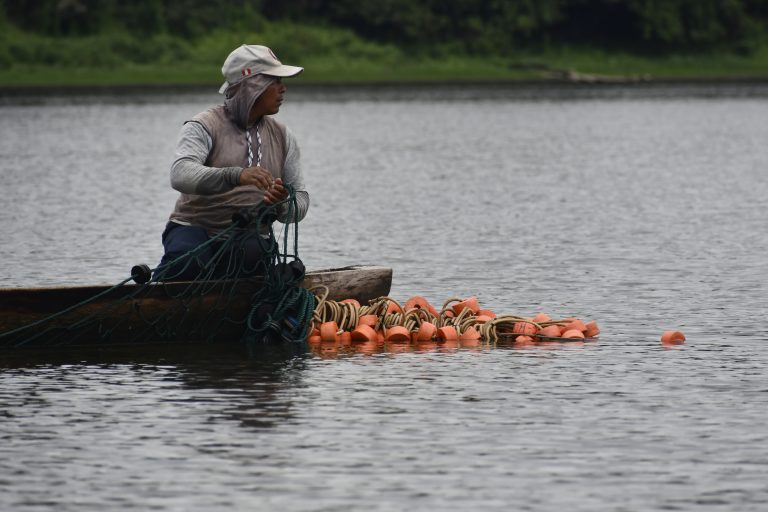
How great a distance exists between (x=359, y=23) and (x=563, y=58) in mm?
10199

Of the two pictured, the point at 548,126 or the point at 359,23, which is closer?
the point at 548,126

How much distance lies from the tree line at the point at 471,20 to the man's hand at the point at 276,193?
245ft

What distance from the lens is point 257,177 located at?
1241 centimetres

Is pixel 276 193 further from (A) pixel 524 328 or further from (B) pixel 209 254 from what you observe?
(A) pixel 524 328

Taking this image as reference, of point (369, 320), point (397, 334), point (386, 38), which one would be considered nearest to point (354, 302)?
point (369, 320)

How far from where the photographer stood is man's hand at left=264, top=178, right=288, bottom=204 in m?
12.5

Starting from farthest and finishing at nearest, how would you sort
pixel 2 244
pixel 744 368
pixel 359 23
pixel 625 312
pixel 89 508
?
pixel 359 23, pixel 2 244, pixel 625 312, pixel 744 368, pixel 89 508

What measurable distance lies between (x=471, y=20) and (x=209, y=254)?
81.8 meters

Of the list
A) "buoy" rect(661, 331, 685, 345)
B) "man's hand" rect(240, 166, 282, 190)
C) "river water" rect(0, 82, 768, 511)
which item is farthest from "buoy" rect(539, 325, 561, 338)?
"man's hand" rect(240, 166, 282, 190)

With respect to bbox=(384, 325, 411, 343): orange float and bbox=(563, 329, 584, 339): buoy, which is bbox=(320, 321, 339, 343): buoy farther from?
bbox=(563, 329, 584, 339): buoy

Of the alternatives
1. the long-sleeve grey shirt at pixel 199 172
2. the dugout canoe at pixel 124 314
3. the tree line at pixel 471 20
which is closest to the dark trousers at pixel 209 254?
the dugout canoe at pixel 124 314

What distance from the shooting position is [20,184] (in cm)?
3194

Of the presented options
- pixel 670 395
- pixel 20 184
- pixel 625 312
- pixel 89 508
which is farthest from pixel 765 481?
pixel 20 184

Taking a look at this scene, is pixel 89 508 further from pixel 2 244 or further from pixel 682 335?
pixel 2 244
